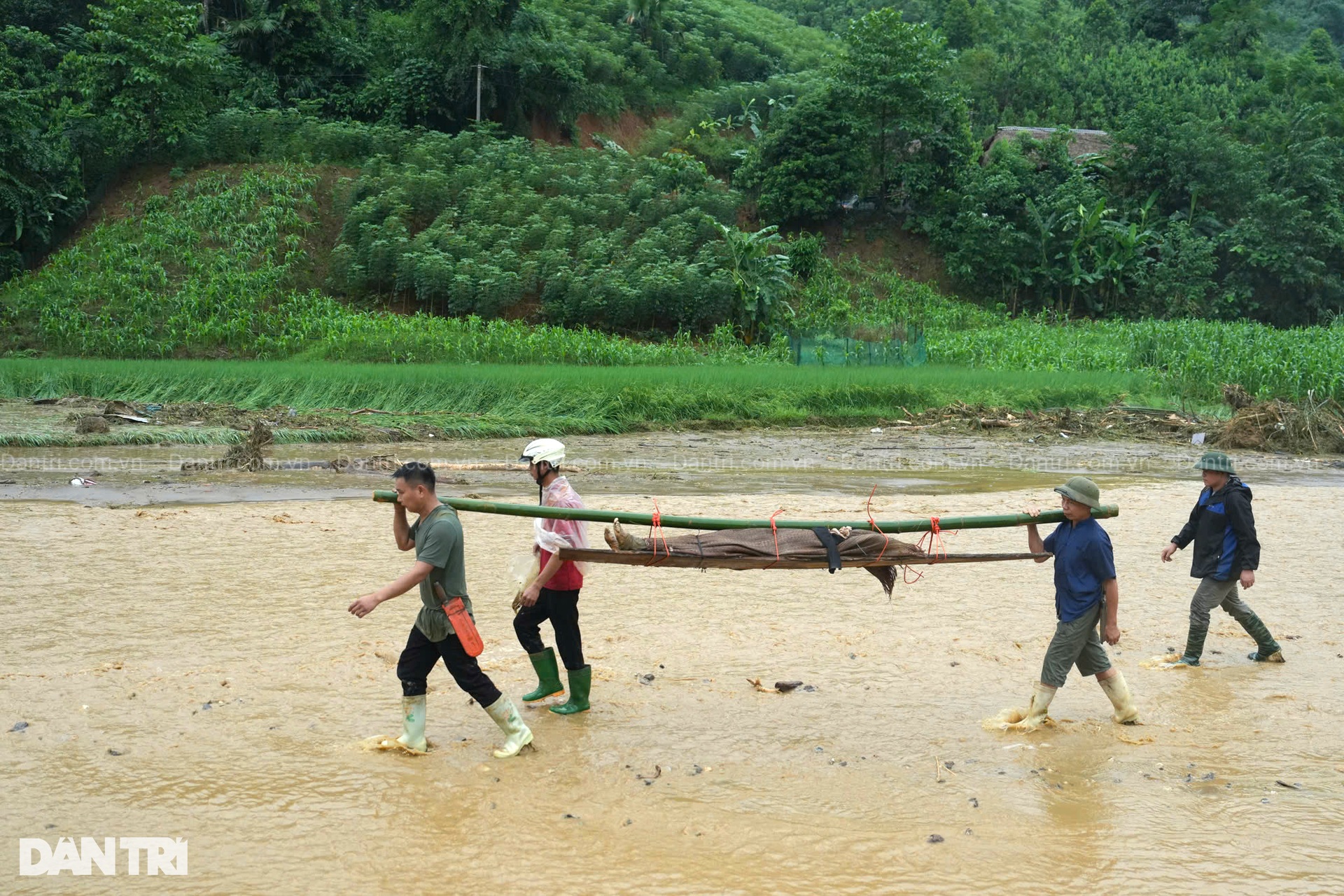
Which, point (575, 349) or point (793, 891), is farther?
point (575, 349)

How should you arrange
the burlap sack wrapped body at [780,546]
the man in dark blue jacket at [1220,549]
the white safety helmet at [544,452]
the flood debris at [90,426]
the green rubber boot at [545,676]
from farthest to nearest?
the flood debris at [90,426] < the man in dark blue jacket at [1220,549] < the green rubber boot at [545,676] < the white safety helmet at [544,452] < the burlap sack wrapped body at [780,546]

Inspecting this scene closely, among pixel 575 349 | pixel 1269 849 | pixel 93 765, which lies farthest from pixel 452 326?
pixel 1269 849

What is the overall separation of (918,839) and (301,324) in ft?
80.6

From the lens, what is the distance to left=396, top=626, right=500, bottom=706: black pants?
16.2ft

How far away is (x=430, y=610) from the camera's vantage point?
4867mm

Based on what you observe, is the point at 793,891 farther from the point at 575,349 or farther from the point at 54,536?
the point at 575,349

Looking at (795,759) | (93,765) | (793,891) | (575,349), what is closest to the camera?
(793,891)

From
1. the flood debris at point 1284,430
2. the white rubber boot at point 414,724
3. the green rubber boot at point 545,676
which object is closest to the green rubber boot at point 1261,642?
the green rubber boot at point 545,676

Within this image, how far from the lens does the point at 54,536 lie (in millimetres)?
9266

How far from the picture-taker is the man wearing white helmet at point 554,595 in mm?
5246

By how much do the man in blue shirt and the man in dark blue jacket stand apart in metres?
1.17

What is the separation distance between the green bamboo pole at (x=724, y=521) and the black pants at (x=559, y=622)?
52cm

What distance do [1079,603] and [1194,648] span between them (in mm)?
1725

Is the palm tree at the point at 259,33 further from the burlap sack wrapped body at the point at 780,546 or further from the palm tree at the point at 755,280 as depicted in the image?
the burlap sack wrapped body at the point at 780,546
